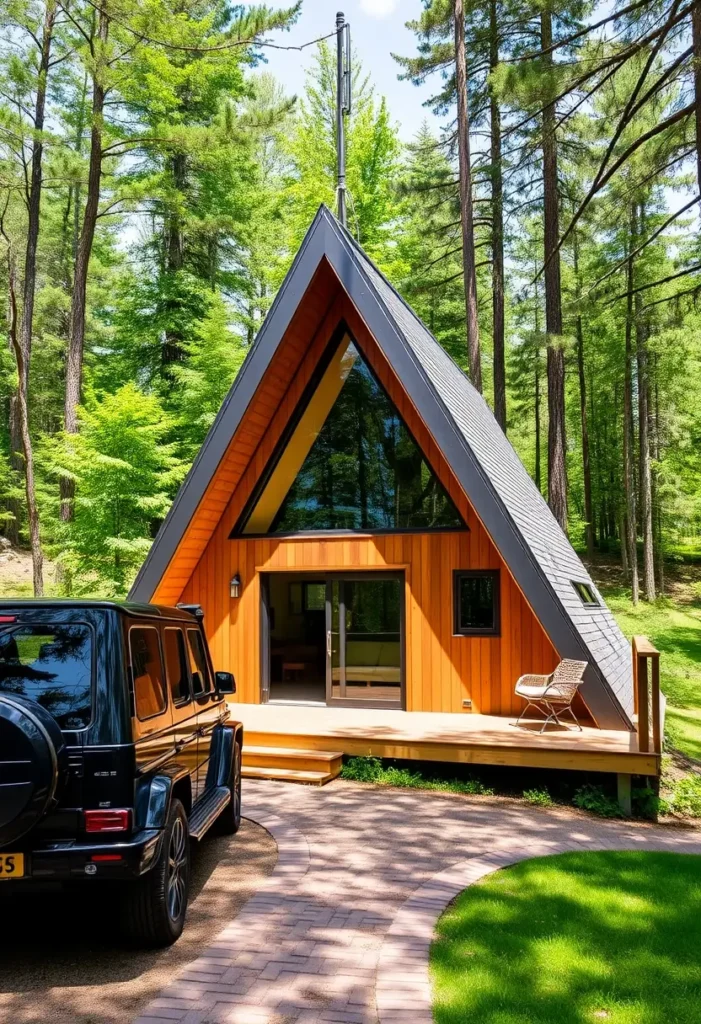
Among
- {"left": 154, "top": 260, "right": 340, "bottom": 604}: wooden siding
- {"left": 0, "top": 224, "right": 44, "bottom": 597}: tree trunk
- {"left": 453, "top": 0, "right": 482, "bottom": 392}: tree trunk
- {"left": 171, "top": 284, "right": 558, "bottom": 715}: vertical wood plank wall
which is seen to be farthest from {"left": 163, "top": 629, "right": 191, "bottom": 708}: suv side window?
{"left": 453, "top": 0, "right": 482, "bottom": 392}: tree trunk

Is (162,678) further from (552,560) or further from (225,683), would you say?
(552,560)

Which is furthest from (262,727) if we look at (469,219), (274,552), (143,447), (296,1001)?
(469,219)

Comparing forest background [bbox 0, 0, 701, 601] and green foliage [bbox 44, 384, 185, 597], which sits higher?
forest background [bbox 0, 0, 701, 601]

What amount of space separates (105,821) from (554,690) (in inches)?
214

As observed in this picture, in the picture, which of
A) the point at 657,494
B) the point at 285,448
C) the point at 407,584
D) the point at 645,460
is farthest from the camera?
the point at 657,494

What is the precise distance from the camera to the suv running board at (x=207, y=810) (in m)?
4.13

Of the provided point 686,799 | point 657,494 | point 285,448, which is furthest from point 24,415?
point 657,494

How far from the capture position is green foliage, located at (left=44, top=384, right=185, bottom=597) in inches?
543

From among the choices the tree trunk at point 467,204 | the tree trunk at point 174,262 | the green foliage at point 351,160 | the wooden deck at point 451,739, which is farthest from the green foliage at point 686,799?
the tree trunk at point 174,262

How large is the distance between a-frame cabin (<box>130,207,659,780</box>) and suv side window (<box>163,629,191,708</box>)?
326cm

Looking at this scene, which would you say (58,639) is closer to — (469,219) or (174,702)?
(174,702)

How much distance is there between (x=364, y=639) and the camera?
9438 millimetres

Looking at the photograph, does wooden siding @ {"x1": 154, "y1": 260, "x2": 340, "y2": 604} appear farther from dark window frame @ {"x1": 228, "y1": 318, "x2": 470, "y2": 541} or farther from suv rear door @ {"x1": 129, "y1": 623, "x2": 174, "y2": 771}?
suv rear door @ {"x1": 129, "y1": 623, "x2": 174, "y2": 771}

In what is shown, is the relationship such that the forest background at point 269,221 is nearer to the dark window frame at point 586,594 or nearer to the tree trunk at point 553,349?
the tree trunk at point 553,349
